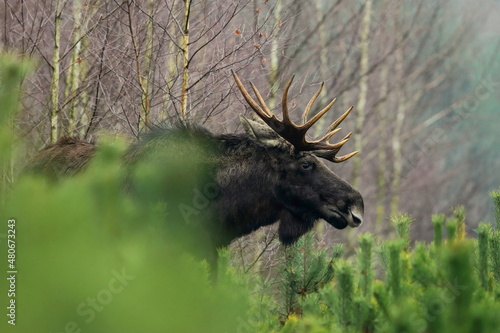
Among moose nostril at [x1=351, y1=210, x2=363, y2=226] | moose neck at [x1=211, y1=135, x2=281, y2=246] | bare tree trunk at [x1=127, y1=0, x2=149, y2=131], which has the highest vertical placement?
bare tree trunk at [x1=127, y1=0, x2=149, y2=131]

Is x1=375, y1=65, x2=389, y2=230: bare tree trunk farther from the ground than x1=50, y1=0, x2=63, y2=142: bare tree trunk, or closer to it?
farther from the ground

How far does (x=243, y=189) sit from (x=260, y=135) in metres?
0.48

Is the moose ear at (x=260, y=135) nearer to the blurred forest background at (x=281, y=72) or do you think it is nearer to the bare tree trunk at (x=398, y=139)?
the blurred forest background at (x=281, y=72)

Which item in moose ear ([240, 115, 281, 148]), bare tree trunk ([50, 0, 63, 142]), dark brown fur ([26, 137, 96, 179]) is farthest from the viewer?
bare tree trunk ([50, 0, 63, 142])

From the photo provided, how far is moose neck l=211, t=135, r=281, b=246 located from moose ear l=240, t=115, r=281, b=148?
0.18 ft

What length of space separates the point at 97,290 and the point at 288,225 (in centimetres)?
579

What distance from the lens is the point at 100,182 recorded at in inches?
63.3

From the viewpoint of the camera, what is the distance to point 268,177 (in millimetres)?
7199

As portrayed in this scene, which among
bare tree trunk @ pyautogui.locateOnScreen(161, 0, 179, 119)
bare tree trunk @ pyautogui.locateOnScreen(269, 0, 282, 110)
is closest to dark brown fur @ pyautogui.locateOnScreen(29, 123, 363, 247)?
bare tree trunk @ pyautogui.locateOnScreen(161, 0, 179, 119)

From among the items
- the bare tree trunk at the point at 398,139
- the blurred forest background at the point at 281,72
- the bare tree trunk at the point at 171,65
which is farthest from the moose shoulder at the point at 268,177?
the bare tree trunk at the point at 398,139

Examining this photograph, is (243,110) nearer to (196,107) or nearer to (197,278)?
(196,107)

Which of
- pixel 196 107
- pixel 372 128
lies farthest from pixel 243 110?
pixel 372 128

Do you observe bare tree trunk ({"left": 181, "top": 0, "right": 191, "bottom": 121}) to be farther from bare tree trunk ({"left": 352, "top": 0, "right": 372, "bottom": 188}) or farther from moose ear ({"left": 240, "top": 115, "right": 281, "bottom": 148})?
bare tree trunk ({"left": 352, "top": 0, "right": 372, "bottom": 188})

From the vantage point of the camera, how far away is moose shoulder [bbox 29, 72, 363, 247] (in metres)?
6.95
